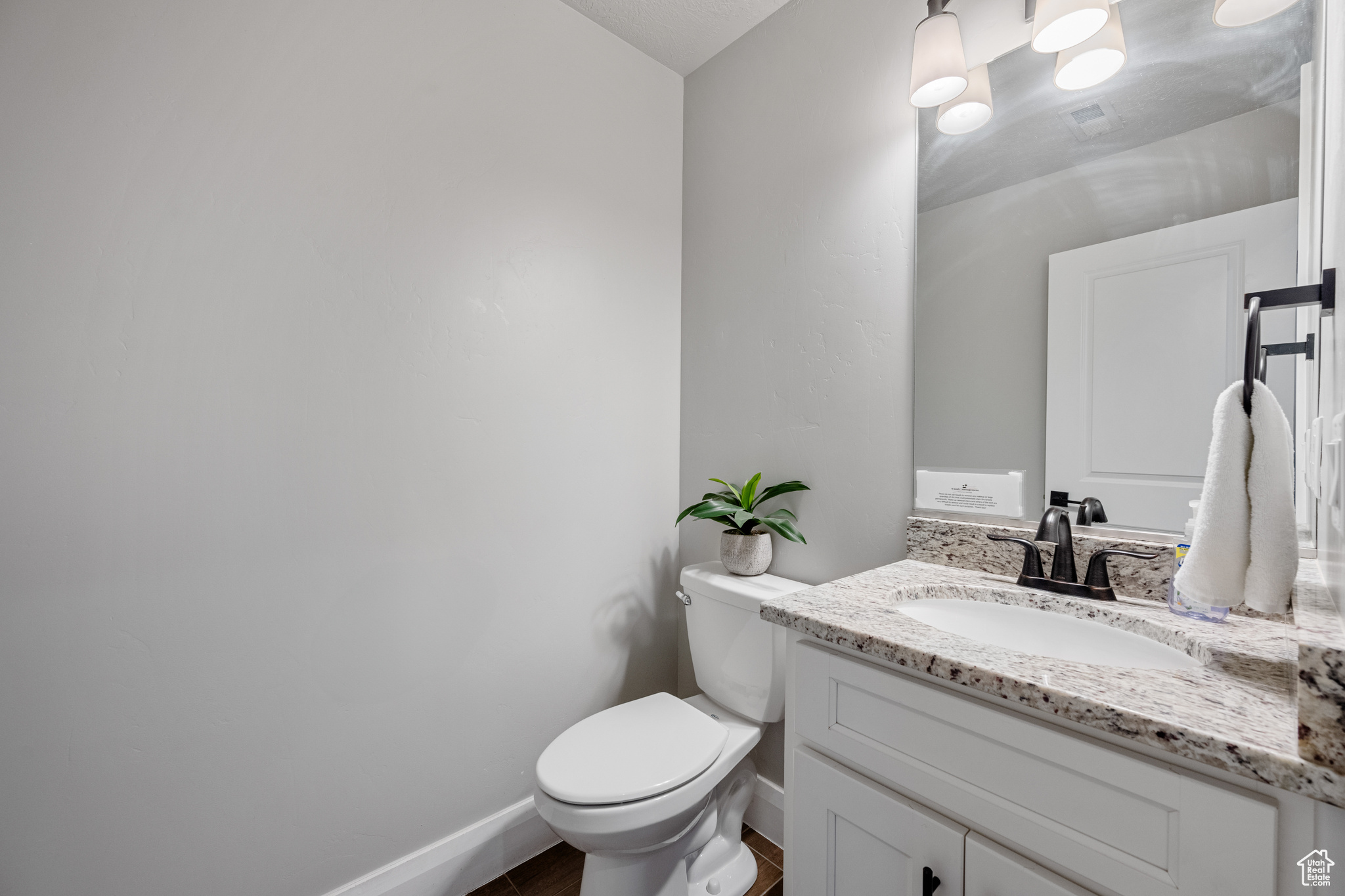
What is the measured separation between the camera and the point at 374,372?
126 cm

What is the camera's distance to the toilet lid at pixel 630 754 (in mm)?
1068

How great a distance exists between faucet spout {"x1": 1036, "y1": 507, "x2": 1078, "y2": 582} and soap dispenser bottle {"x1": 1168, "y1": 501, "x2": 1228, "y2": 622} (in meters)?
0.14

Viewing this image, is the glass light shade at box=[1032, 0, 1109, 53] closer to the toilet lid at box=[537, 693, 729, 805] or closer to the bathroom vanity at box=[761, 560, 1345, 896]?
the bathroom vanity at box=[761, 560, 1345, 896]

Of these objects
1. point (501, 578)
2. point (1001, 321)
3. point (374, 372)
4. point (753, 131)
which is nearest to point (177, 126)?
point (374, 372)

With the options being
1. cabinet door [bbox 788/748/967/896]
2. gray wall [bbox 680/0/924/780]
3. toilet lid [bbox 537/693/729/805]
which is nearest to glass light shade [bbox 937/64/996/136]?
gray wall [bbox 680/0/924/780]

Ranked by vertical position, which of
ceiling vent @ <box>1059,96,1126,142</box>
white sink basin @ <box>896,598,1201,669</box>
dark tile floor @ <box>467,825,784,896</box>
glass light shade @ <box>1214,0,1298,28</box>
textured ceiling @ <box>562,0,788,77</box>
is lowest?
dark tile floor @ <box>467,825,784,896</box>

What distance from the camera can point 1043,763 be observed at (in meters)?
0.64

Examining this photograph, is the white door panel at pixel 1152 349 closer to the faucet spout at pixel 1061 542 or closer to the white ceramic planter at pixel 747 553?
the faucet spout at pixel 1061 542

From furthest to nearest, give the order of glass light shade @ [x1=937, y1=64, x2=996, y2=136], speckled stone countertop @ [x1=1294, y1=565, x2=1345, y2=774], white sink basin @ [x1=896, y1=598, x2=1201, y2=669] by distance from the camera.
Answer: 1. glass light shade @ [x1=937, y1=64, x2=996, y2=136]
2. white sink basin @ [x1=896, y1=598, x2=1201, y2=669]
3. speckled stone countertop @ [x1=1294, y1=565, x2=1345, y2=774]

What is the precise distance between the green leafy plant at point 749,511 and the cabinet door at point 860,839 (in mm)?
624

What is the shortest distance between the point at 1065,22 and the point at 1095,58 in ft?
0.30

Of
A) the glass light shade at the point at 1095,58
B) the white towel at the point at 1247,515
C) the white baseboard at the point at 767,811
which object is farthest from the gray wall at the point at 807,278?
the white towel at the point at 1247,515

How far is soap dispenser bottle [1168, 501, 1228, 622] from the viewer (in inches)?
32.6

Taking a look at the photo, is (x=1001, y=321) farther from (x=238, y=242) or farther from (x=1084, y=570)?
(x=238, y=242)
